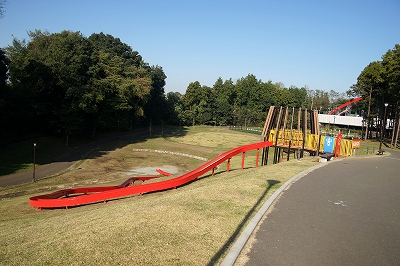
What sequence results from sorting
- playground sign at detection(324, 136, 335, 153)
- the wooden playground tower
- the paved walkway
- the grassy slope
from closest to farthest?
1. the grassy slope
2. the paved walkway
3. playground sign at detection(324, 136, 335, 153)
4. the wooden playground tower

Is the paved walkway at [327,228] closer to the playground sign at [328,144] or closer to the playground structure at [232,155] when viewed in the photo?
the playground structure at [232,155]

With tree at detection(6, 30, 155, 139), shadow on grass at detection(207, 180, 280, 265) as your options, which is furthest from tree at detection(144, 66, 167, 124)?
shadow on grass at detection(207, 180, 280, 265)

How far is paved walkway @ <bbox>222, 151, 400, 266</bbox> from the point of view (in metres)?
6.39

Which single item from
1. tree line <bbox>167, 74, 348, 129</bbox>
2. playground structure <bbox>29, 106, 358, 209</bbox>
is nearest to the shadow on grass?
playground structure <bbox>29, 106, 358, 209</bbox>

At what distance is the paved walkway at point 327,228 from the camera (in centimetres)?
639

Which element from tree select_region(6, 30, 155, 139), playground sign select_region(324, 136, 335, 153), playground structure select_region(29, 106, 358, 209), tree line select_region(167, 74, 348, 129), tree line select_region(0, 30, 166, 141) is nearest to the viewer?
playground structure select_region(29, 106, 358, 209)

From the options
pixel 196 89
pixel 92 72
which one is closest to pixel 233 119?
pixel 196 89

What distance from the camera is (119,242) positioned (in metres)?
6.60

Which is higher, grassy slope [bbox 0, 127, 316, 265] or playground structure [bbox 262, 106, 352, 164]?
playground structure [bbox 262, 106, 352, 164]

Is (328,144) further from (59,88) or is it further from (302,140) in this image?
(59,88)

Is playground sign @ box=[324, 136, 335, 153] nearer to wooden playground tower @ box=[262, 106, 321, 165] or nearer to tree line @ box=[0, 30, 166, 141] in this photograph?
wooden playground tower @ box=[262, 106, 321, 165]

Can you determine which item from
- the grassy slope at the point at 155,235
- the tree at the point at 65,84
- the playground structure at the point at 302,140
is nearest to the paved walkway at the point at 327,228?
the grassy slope at the point at 155,235

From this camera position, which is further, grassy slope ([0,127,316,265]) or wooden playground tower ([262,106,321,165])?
wooden playground tower ([262,106,321,165])

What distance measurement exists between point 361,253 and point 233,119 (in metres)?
86.7
